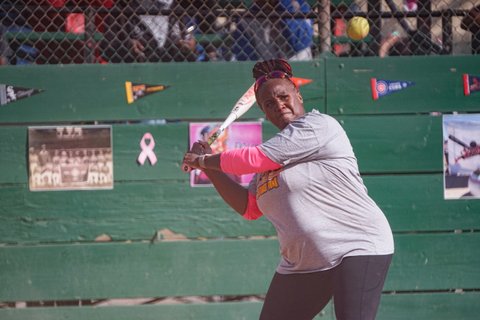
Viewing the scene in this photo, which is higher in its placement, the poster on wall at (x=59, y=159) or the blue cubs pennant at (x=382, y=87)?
the blue cubs pennant at (x=382, y=87)

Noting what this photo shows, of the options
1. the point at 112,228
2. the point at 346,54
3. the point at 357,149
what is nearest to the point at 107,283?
the point at 112,228

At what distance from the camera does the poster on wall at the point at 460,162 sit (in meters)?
5.13

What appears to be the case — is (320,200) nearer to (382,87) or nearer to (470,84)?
(382,87)

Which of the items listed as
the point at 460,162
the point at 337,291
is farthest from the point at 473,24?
the point at 337,291

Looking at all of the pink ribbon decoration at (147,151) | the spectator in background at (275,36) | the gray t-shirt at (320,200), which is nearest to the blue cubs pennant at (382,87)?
the spectator in background at (275,36)

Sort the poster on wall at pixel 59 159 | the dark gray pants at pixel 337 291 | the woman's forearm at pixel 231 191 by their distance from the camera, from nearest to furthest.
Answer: the dark gray pants at pixel 337 291 < the woman's forearm at pixel 231 191 < the poster on wall at pixel 59 159

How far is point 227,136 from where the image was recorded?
16.6 feet

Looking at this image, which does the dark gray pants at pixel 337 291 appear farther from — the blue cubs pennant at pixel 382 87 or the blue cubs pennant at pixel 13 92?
the blue cubs pennant at pixel 13 92

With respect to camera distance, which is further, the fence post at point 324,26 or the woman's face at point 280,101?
the fence post at point 324,26

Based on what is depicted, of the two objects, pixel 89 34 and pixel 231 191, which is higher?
pixel 89 34

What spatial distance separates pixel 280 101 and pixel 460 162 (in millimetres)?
2132

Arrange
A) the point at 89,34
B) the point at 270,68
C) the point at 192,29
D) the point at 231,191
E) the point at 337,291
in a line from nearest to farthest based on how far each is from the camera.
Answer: the point at 337,291 → the point at 270,68 → the point at 231,191 → the point at 89,34 → the point at 192,29

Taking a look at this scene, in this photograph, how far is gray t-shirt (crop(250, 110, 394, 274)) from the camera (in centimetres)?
330

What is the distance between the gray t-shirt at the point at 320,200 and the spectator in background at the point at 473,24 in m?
2.41
